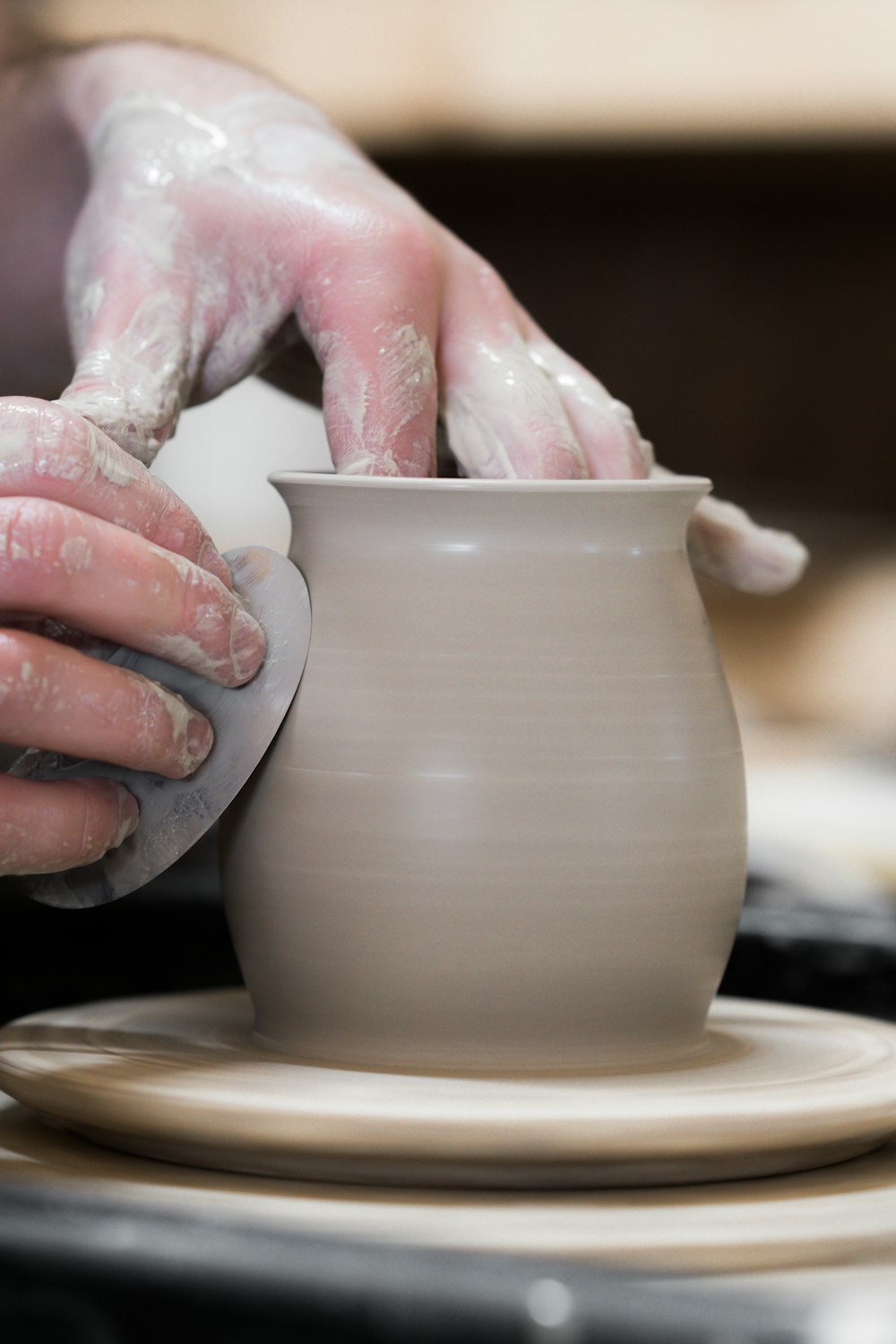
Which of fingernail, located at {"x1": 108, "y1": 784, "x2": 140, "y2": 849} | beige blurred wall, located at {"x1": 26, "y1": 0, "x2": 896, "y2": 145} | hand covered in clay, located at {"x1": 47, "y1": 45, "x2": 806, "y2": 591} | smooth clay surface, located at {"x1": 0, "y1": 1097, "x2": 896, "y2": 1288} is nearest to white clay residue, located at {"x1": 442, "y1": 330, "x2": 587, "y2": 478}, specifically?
hand covered in clay, located at {"x1": 47, "y1": 45, "x2": 806, "y2": 591}

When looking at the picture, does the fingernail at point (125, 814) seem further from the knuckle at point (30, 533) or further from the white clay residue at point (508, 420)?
the white clay residue at point (508, 420)

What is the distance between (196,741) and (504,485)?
0.17 metres

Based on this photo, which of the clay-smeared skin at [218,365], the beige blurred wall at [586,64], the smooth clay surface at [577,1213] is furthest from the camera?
the beige blurred wall at [586,64]

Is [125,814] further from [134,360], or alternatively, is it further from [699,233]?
[699,233]

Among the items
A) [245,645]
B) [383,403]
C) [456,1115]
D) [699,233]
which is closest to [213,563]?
[245,645]

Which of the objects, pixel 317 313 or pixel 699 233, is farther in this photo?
pixel 699 233

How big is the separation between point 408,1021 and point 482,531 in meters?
0.22

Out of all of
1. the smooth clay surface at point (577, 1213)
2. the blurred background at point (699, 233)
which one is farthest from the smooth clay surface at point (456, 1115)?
the blurred background at point (699, 233)

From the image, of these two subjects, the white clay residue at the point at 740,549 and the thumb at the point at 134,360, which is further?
the white clay residue at the point at 740,549

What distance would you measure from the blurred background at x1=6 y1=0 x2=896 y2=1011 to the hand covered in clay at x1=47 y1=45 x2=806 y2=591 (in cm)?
162

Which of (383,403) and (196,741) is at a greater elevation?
(383,403)

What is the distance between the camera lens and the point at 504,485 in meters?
0.70

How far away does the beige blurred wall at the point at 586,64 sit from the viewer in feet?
8.95

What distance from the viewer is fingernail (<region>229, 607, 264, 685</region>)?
70cm
